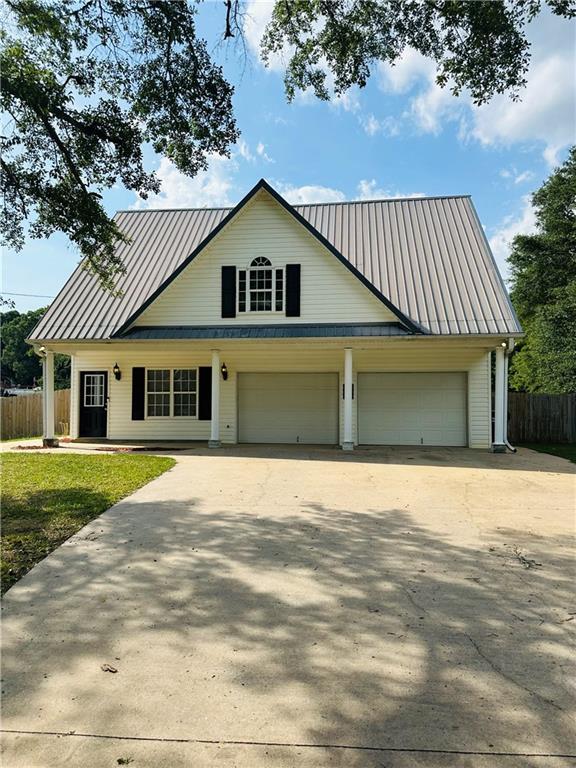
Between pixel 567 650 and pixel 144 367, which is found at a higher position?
pixel 144 367

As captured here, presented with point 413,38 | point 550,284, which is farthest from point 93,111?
point 550,284

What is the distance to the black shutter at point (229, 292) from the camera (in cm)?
1327

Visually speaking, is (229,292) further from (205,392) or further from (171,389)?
(171,389)

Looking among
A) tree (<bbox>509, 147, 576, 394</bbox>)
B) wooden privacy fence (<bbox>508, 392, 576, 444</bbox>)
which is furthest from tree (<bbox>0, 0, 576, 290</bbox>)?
tree (<bbox>509, 147, 576, 394</bbox>)

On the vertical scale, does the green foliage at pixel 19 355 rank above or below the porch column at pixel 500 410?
above

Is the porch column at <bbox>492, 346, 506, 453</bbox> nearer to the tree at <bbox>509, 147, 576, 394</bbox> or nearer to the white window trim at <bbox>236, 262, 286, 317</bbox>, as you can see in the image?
the white window trim at <bbox>236, 262, 286, 317</bbox>

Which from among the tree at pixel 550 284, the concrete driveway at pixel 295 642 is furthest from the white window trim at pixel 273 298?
the tree at pixel 550 284

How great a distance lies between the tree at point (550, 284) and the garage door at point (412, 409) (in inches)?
497

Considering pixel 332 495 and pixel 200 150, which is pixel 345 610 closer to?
pixel 332 495

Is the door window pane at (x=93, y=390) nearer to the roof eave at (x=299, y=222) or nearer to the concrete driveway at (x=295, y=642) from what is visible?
the roof eave at (x=299, y=222)

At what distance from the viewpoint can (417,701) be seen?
2418mm

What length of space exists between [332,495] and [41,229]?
22.3 feet

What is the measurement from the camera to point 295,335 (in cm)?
1235

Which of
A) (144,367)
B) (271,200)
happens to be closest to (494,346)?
(271,200)
